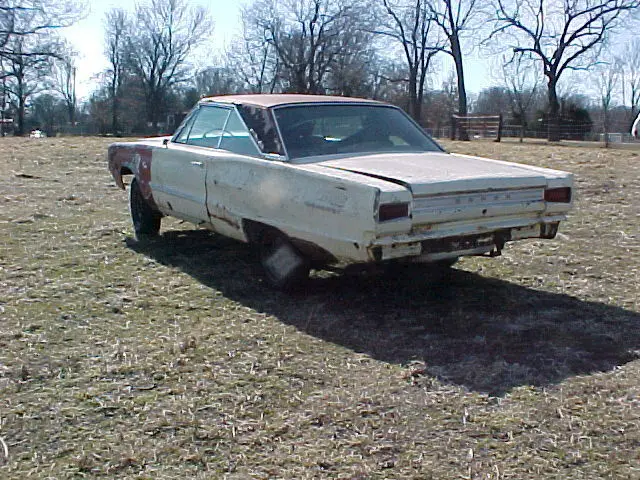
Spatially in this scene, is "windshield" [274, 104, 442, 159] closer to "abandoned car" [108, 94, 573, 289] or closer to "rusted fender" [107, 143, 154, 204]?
"abandoned car" [108, 94, 573, 289]

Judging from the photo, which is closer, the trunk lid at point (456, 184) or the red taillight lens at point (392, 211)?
the red taillight lens at point (392, 211)

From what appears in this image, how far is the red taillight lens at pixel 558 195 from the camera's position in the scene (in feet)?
17.2

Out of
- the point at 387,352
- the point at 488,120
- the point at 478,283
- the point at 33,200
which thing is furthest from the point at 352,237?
the point at 488,120

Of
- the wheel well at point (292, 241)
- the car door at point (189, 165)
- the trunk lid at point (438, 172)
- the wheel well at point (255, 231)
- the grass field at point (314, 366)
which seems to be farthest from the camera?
the car door at point (189, 165)

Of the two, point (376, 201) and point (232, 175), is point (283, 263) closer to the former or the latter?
point (232, 175)

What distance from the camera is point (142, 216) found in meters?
7.40

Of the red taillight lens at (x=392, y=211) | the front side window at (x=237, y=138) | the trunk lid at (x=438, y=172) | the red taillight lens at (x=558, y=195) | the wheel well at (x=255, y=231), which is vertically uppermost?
the front side window at (x=237, y=138)

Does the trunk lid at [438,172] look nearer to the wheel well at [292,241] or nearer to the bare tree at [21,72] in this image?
the wheel well at [292,241]

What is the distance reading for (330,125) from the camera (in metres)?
5.89

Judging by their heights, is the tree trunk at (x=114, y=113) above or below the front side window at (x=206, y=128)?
above

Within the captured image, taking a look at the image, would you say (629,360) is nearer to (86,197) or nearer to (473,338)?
(473,338)

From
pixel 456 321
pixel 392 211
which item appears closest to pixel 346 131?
pixel 392 211

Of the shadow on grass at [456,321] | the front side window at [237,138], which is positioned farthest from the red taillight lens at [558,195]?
the front side window at [237,138]

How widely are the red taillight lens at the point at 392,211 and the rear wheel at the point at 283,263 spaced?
3.38 ft
